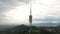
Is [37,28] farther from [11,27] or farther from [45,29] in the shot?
[11,27]

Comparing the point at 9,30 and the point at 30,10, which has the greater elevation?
the point at 30,10

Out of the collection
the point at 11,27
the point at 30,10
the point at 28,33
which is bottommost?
the point at 28,33

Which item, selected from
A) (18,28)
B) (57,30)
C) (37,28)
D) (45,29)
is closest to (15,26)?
(18,28)

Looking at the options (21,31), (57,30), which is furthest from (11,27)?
(57,30)

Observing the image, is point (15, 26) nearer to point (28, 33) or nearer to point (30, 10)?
point (28, 33)

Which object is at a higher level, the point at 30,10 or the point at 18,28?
the point at 30,10

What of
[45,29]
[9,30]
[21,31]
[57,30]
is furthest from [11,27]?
[57,30]

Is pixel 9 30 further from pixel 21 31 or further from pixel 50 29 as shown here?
pixel 50 29
